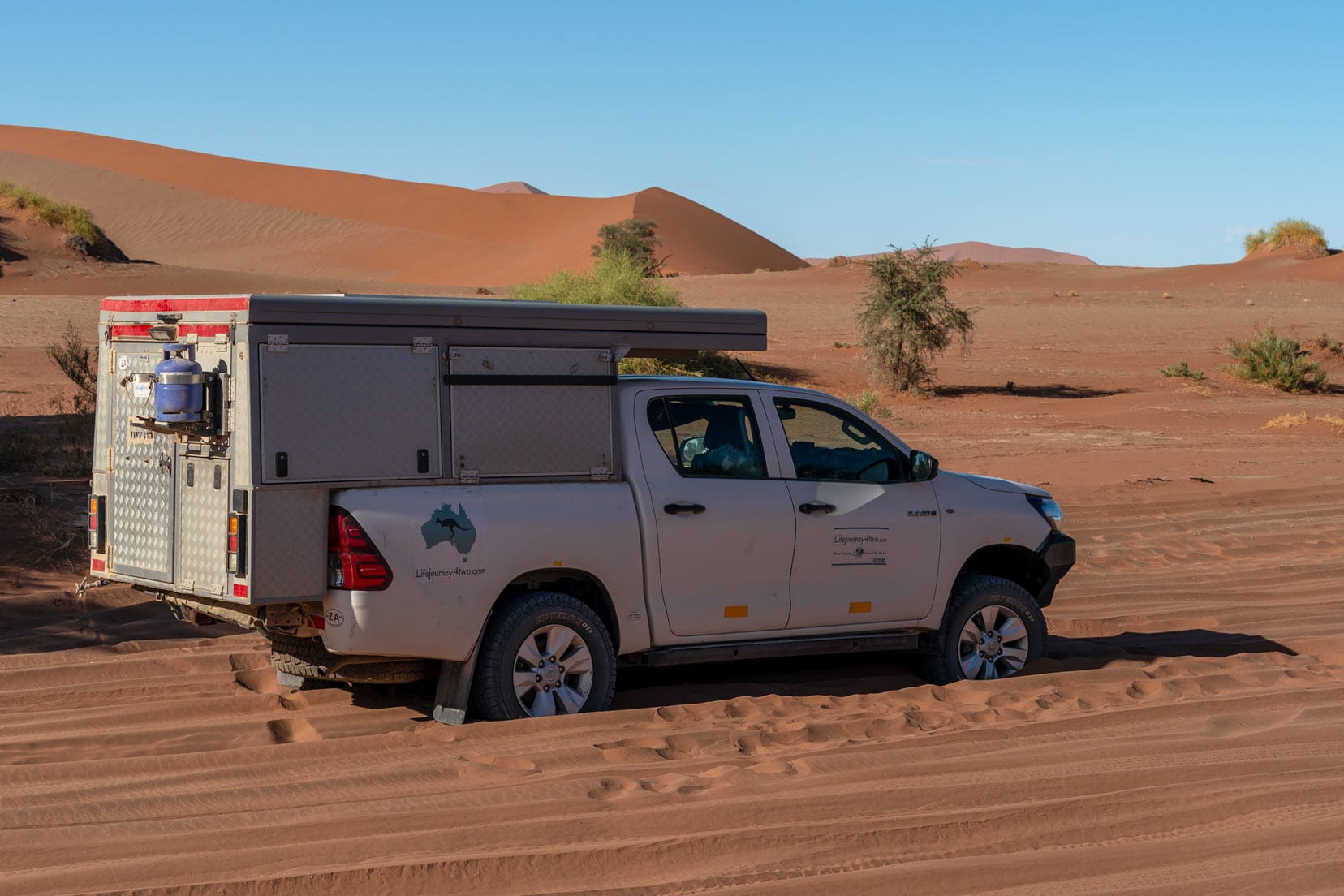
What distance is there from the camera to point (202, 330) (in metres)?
7.02

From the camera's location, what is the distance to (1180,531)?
48.4 feet

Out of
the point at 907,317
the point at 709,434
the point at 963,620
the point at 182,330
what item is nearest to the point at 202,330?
the point at 182,330

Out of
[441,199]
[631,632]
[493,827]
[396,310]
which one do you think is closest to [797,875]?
[493,827]

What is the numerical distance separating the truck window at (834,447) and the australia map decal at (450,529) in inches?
82.6

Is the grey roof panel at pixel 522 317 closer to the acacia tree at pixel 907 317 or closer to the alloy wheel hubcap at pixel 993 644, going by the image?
the alloy wheel hubcap at pixel 993 644

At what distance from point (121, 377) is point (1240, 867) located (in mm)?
5737

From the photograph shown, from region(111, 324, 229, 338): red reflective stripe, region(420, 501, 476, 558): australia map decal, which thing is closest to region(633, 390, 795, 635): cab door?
region(420, 501, 476, 558): australia map decal

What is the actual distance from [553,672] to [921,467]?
2.52 m

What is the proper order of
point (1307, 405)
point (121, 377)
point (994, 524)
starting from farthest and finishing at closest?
point (1307, 405) → point (994, 524) → point (121, 377)

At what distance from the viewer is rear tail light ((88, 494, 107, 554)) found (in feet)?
25.4

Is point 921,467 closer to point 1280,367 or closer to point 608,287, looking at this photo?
point 608,287

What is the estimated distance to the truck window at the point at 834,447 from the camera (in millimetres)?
8422

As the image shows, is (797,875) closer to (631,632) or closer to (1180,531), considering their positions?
(631,632)

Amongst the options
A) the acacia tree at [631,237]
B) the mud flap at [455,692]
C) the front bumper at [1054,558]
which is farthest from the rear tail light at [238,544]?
the acacia tree at [631,237]
